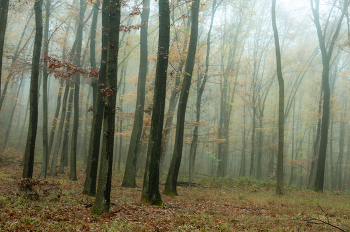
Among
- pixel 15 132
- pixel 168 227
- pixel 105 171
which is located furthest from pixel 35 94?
pixel 15 132

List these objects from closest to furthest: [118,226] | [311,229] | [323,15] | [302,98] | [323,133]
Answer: [118,226] → [311,229] → [323,133] → [323,15] → [302,98]

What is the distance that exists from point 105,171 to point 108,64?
105 inches

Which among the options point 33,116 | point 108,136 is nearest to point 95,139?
point 33,116

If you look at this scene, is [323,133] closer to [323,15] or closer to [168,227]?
[323,15]

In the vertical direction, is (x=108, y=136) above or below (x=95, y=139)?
above

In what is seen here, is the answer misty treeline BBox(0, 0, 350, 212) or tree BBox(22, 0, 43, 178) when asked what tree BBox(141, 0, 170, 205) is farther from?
tree BBox(22, 0, 43, 178)

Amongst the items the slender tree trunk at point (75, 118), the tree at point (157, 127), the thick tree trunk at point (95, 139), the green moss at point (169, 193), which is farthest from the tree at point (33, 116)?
the green moss at point (169, 193)

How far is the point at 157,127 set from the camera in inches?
268

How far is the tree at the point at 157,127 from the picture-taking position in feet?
21.9

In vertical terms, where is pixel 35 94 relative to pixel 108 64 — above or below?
below

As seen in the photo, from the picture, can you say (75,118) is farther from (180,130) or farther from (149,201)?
(149,201)

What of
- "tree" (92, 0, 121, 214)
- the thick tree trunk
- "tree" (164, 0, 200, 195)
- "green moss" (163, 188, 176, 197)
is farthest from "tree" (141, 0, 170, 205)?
"tree" (164, 0, 200, 195)

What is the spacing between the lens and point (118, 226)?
4551mm

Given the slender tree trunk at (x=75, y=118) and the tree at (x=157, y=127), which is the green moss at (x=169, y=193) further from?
the slender tree trunk at (x=75, y=118)
